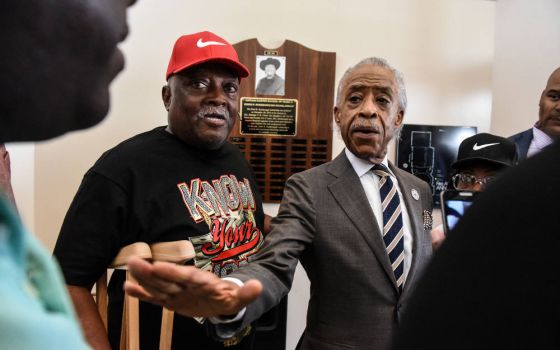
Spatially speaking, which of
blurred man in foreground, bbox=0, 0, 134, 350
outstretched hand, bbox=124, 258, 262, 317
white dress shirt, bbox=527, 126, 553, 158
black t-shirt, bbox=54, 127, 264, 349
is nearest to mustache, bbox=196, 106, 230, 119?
black t-shirt, bbox=54, 127, 264, 349

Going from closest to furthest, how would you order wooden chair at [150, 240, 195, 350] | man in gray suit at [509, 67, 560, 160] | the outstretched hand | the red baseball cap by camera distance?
the outstretched hand → wooden chair at [150, 240, 195, 350] → the red baseball cap → man in gray suit at [509, 67, 560, 160]

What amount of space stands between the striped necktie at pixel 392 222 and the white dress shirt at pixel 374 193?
1 centimetres

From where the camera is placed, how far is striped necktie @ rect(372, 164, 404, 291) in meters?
1.28

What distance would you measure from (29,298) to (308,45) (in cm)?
232

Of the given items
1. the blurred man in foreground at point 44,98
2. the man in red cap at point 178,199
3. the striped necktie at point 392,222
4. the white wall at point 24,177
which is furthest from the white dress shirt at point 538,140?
the white wall at point 24,177

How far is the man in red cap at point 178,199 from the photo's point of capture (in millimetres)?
1216

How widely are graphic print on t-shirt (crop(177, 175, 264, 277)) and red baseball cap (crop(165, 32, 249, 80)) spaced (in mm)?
360

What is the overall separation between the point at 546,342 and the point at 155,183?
1.16 m

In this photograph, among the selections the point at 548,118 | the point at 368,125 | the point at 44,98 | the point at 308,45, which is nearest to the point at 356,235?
the point at 368,125

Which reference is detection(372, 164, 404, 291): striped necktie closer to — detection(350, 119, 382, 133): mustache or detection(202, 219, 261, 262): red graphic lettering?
detection(350, 119, 382, 133): mustache

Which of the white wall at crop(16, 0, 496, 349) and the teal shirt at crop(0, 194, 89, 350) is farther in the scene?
the white wall at crop(16, 0, 496, 349)

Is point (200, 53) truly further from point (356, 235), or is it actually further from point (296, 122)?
point (296, 122)

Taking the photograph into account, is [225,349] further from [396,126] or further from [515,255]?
[515,255]

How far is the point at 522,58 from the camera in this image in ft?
9.88
